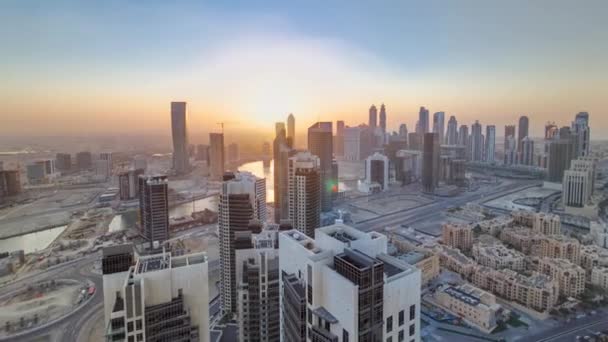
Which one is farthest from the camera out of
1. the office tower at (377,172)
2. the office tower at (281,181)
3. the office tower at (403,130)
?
the office tower at (403,130)

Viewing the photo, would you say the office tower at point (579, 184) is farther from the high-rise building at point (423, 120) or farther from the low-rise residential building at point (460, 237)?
the high-rise building at point (423, 120)

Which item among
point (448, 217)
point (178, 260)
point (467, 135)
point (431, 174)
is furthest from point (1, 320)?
point (467, 135)

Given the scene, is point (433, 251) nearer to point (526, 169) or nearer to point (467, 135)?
point (526, 169)

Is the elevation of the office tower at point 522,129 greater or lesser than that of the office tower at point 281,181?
greater

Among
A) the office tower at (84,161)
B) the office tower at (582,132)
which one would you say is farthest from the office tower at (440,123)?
the office tower at (84,161)

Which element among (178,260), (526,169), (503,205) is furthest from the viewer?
(526,169)

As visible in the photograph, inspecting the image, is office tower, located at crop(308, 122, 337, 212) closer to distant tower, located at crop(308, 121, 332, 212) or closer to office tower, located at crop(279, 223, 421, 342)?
distant tower, located at crop(308, 121, 332, 212)

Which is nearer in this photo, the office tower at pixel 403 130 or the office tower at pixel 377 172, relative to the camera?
the office tower at pixel 377 172

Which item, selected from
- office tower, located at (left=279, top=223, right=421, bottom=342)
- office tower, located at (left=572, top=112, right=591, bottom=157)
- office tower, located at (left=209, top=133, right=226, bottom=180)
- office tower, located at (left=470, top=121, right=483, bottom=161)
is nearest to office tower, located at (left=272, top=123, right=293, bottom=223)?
office tower, located at (left=279, top=223, right=421, bottom=342)
